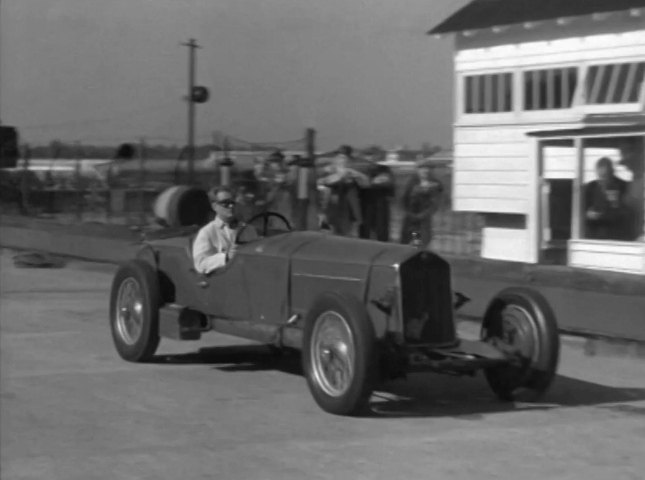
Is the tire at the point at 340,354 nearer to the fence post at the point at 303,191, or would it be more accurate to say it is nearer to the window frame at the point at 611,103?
the fence post at the point at 303,191

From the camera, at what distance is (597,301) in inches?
449

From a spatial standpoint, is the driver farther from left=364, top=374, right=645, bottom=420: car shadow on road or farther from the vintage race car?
left=364, top=374, right=645, bottom=420: car shadow on road

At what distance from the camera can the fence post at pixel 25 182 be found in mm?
24328

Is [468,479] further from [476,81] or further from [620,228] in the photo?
[476,81]

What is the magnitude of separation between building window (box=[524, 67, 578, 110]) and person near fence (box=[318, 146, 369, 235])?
3.35 m

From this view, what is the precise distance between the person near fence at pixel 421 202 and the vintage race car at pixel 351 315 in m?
4.81

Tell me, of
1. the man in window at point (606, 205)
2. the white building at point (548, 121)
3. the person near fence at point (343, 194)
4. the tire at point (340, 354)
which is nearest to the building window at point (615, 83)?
the white building at point (548, 121)

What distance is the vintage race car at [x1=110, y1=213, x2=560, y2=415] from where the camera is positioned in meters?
8.24

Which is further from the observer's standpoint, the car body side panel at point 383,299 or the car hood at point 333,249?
the car hood at point 333,249

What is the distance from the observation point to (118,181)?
22.2m

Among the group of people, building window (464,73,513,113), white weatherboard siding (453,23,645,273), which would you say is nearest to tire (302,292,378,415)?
the group of people

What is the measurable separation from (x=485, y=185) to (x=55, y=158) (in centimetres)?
902

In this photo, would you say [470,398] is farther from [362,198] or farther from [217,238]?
[362,198]

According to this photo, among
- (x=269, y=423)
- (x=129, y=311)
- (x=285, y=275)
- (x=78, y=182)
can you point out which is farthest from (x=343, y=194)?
(x=78, y=182)
